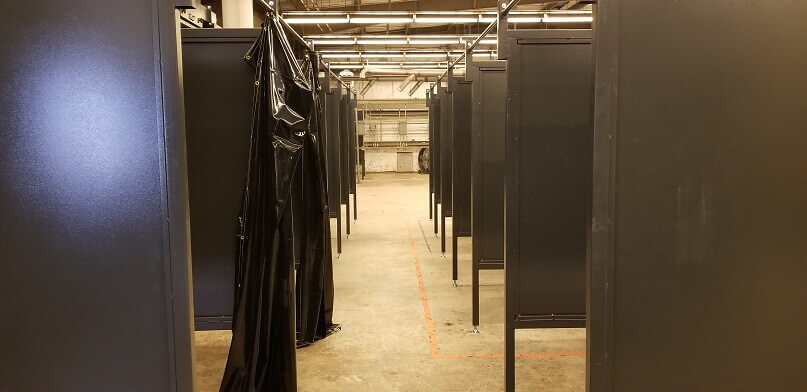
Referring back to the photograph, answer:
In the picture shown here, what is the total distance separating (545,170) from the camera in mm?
2520

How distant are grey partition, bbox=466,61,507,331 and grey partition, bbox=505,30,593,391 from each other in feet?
4.01

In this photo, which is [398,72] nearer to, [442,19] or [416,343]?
[442,19]

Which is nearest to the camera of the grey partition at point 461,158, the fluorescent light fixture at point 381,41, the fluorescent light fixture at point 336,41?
the grey partition at point 461,158

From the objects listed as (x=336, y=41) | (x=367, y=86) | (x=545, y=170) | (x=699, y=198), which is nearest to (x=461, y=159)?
(x=545, y=170)

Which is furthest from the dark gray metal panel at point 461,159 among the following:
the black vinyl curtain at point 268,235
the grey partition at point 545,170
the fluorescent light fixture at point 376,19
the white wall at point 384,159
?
the white wall at point 384,159

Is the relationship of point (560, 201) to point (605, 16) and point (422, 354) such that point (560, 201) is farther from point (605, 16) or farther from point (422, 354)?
point (422, 354)

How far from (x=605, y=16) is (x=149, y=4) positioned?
127 cm

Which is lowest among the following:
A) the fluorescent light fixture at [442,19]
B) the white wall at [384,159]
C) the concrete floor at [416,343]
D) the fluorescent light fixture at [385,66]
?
the concrete floor at [416,343]

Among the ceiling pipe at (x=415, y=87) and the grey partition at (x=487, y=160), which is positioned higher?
the ceiling pipe at (x=415, y=87)

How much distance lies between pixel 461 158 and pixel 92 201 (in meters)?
3.65

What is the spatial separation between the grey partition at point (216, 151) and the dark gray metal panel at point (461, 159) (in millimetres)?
2518

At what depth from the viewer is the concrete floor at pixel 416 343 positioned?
10.5 ft

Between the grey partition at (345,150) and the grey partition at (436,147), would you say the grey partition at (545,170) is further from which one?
the grey partition at (345,150)

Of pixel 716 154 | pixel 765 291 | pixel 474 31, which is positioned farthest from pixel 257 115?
pixel 474 31
